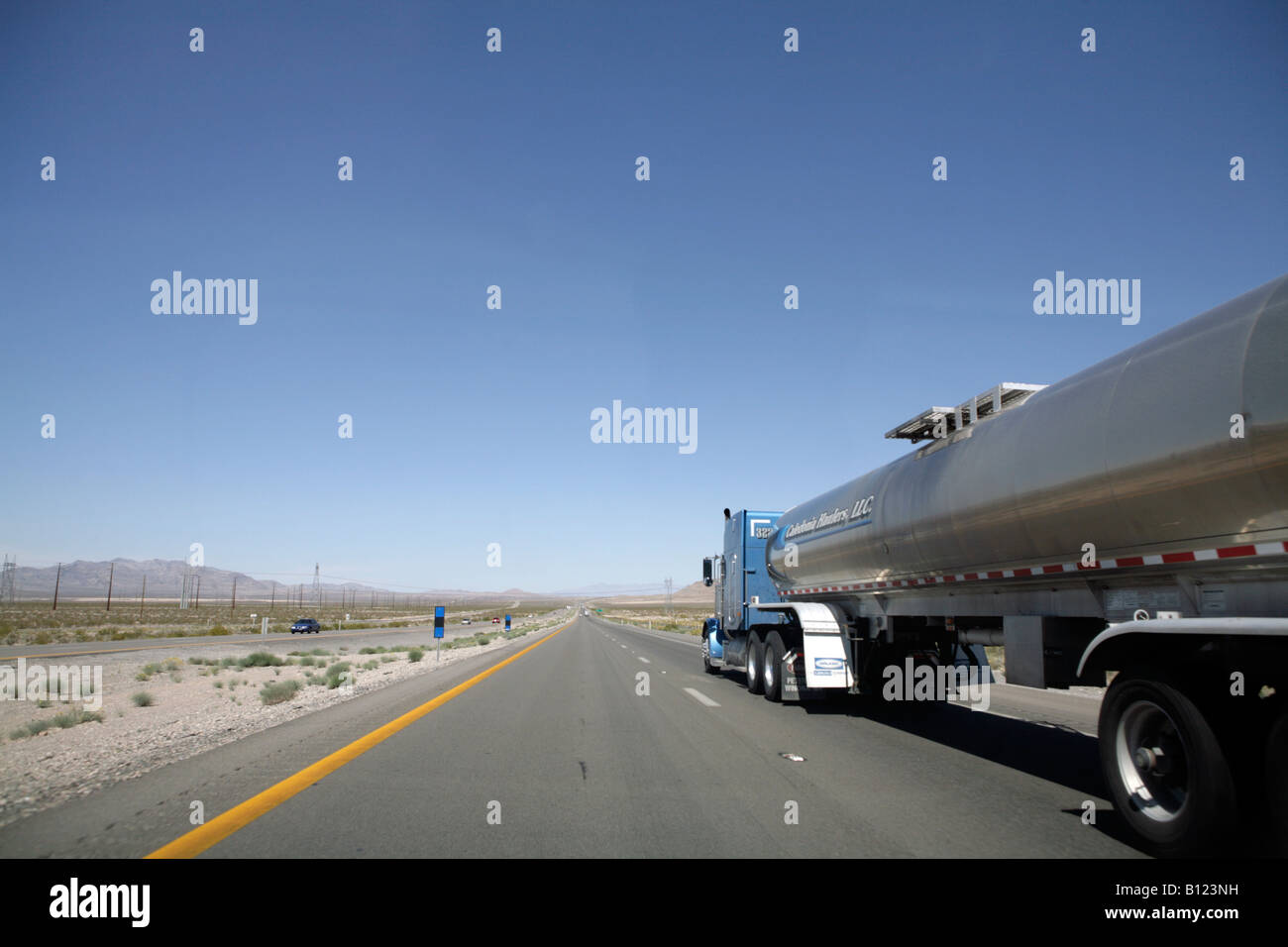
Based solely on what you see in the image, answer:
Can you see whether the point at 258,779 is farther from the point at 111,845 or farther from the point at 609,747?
the point at 609,747

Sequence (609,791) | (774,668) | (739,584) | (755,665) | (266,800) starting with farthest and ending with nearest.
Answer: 1. (739,584)
2. (755,665)
3. (774,668)
4. (609,791)
5. (266,800)

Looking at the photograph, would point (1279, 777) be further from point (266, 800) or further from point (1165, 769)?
point (266, 800)

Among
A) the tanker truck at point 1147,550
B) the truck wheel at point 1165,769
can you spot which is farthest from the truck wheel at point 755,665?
the truck wheel at point 1165,769

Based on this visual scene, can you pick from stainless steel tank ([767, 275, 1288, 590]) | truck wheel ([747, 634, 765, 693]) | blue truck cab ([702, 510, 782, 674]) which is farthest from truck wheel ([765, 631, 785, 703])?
stainless steel tank ([767, 275, 1288, 590])

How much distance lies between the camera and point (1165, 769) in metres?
4.85

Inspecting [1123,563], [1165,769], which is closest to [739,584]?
[1123,563]

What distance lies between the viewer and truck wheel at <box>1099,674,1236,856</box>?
4.33m

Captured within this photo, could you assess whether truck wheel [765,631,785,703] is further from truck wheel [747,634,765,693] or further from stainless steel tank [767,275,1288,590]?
stainless steel tank [767,275,1288,590]

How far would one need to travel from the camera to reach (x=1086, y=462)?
602 cm

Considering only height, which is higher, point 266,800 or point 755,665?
point 266,800

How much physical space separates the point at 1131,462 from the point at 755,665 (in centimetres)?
967

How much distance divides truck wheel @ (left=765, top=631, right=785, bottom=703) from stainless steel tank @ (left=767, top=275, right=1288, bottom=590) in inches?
163
